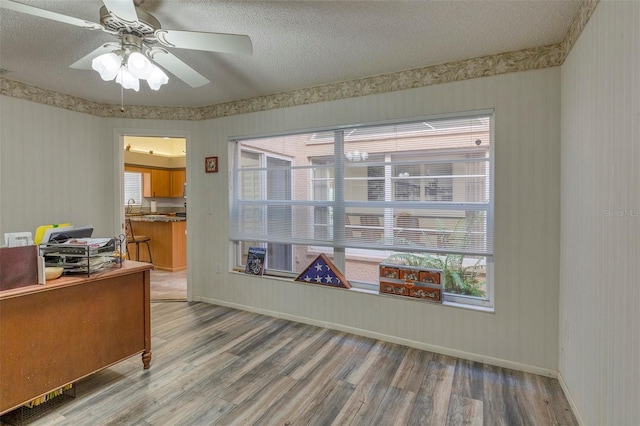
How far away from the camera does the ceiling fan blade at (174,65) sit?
1.90 metres

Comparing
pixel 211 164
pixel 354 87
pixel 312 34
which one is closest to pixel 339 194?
pixel 354 87

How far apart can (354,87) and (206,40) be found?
5.49 feet

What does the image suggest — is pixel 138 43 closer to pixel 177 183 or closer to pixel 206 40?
pixel 206 40

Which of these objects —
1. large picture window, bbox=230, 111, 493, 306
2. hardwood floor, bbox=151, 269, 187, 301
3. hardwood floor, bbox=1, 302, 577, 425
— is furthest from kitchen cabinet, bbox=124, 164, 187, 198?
hardwood floor, bbox=1, 302, 577, 425

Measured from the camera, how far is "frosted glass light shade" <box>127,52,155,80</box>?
5.57 ft

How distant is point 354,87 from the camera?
303 centimetres

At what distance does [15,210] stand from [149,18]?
2.64 metres

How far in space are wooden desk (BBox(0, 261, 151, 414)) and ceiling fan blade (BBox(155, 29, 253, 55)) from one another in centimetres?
158

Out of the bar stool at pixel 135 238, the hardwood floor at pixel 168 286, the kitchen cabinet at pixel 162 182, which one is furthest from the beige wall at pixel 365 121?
the kitchen cabinet at pixel 162 182

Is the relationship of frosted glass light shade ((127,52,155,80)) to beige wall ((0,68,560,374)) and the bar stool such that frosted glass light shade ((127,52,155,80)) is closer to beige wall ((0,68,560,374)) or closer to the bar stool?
beige wall ((0,68,560,374))

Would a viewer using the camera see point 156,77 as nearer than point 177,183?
Yes

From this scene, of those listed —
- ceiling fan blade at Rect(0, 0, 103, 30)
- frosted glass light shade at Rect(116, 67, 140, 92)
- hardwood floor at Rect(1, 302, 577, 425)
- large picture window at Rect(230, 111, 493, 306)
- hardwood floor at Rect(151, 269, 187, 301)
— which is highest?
ceiling fan blade at Rect(0, 0, 103, 30)

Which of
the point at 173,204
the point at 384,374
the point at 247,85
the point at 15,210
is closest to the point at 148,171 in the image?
the point at 173,204

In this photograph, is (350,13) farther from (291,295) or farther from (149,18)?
(291,295)
